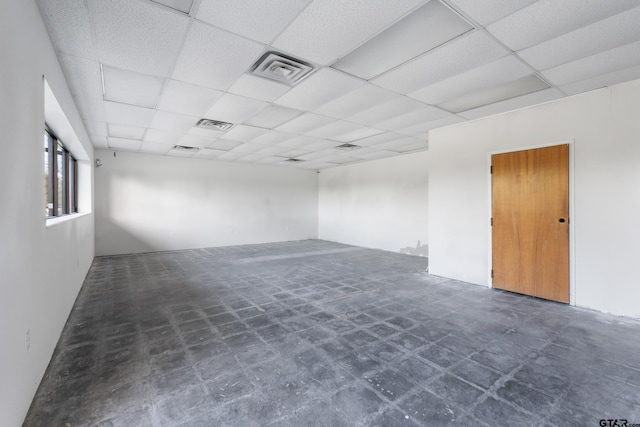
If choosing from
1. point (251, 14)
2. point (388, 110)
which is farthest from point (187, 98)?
point (388, 110)

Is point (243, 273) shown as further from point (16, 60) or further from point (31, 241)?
point (16, 60)

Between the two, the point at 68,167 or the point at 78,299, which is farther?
the point at 68,167

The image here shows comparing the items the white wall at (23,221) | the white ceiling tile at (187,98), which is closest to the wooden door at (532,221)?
the white ceiling tile at (187,98)

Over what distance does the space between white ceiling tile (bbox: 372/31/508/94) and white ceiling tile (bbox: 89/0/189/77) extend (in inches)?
77.7

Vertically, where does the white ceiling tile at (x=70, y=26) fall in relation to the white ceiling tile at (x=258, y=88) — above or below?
below

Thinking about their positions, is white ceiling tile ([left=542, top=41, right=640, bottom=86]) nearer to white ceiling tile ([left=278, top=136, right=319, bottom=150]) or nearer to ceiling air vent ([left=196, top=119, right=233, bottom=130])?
white ceiling tile ([left=278, top=136, right=319, bottom=150])

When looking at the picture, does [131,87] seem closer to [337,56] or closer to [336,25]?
[337,56]

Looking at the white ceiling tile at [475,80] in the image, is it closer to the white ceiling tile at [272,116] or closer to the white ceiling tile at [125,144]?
the white ceiling tile at [272,116]

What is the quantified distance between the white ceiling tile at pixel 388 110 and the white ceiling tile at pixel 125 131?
12.4ft

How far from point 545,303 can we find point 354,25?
399 cm

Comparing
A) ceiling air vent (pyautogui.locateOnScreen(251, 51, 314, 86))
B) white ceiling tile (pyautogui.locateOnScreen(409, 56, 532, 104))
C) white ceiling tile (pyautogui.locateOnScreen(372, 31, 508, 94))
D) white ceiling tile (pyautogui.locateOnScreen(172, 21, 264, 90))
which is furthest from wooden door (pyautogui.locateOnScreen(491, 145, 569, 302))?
white ceiling tile (pyautogui.locateOnScreen(172, 21, 264, 90))

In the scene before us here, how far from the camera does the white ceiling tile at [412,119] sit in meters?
4.13

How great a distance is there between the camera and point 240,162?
28.7ft

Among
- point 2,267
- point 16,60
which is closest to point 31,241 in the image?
point 2,267
